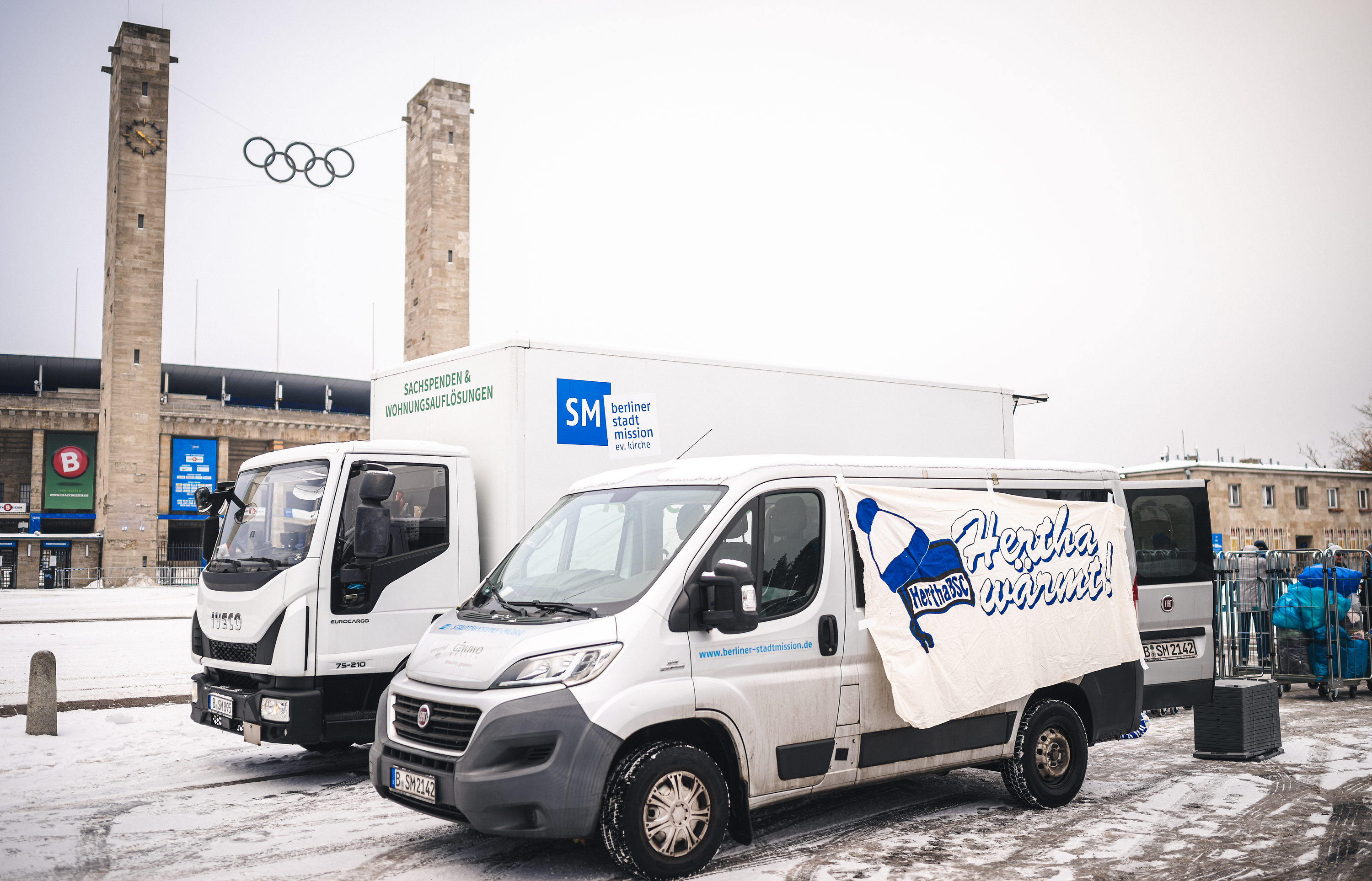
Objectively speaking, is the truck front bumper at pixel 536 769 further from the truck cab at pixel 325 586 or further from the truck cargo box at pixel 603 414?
the truck cargo box at pixel 603 414

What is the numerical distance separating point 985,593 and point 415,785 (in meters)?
3.74

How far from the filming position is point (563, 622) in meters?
5.23

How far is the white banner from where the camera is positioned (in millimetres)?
6102

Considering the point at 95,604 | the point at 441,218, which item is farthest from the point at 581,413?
the point at 441,218

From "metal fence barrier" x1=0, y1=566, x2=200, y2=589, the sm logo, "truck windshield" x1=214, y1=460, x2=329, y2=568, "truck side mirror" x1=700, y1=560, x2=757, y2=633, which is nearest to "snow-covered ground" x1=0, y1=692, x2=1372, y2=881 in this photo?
"truck side mirror" x1=700, y1=560, x2=757, y2=633

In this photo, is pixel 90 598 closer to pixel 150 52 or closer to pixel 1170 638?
pixel 150 52

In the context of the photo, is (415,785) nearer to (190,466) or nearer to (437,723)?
(437,723)

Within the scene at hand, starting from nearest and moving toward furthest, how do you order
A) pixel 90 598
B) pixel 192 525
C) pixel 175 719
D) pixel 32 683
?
pixel 32 683 < pixel 175 719 < pixel 90 598 < pixel 192 525

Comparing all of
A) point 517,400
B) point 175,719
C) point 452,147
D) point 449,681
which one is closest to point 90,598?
point 452,147

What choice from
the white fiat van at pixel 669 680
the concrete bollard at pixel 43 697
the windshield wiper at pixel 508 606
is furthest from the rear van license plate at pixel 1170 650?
the concrete bollard at pixel 43 697

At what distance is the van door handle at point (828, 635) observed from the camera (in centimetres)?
581

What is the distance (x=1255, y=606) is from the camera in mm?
13406

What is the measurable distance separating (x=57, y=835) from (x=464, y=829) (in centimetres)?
251

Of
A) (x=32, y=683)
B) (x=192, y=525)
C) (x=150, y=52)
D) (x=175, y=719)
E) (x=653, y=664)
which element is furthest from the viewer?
(x=192, y=525)
